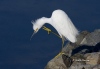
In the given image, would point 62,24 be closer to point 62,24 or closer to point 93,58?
point 62,24

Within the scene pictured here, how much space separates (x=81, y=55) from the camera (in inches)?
732

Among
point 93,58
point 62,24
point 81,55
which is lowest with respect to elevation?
point 93,58

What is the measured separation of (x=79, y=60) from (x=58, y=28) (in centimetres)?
144

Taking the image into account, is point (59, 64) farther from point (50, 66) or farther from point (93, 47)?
point (93, 47)

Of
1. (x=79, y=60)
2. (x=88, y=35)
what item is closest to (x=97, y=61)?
(x=79, y=60)

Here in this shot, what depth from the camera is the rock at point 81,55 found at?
17.6m

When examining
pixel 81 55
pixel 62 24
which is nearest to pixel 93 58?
pixel 81 55

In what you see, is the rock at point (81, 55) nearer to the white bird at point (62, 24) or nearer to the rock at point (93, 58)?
the rock at point (93, 58)

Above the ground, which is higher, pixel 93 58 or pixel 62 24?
pixel 62 24

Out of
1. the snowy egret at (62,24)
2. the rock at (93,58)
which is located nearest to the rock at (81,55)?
the rock at (93,58)

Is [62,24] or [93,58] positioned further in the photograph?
[62,24]

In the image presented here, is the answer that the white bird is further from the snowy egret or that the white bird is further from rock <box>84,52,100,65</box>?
rock <box>84,52,100,65</box>

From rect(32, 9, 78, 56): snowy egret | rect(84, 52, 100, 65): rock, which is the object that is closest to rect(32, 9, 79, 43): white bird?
rect(32, 9, 78, 56): snowy egret

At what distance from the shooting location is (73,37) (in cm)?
1848
